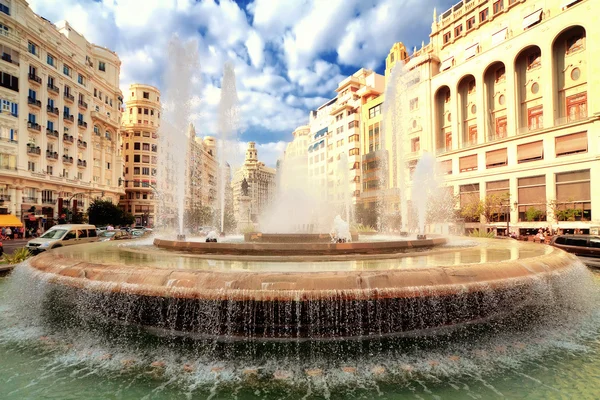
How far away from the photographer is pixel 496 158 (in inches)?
1537

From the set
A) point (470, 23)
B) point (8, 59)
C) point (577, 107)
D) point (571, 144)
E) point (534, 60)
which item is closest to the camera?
point (571, 144)

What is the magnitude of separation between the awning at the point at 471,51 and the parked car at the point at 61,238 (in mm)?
47282

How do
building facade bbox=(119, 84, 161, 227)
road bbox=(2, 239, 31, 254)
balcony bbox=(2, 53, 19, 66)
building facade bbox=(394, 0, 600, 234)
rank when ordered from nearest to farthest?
road bbox=(2, 239, 31, 254) → building facade bbox=(394, 0, 600, 234) → balcony bbox=(2, 53, 19, 66) → building facade bbox=(119, 84, 161, 227)

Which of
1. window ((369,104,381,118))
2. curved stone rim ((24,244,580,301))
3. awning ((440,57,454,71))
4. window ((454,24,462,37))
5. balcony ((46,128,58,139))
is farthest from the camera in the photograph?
window ((369,104,381,118))

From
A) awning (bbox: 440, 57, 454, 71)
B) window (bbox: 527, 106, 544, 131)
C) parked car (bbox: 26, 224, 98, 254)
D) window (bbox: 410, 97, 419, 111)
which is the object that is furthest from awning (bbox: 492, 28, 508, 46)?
parked car (bbox: 26, 224, 98, 254)

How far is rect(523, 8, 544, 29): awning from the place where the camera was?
36.3m

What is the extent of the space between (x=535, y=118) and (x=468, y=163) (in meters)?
8.44

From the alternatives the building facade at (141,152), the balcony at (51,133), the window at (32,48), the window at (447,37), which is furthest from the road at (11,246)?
the window at (447,37)

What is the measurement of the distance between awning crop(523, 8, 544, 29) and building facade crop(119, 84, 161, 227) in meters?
64.0

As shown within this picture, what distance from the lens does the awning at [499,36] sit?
3997 centimetres

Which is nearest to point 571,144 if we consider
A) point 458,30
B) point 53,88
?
point 458,30

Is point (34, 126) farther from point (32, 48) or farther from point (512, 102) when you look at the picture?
point (512, 102)

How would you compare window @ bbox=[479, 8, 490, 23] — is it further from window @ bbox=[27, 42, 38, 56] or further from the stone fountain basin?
window @ bbox=[27, 42, 38, 56]

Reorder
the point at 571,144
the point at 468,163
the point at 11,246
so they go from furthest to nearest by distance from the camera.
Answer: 1. the point at 468,163
2. the point at 571,144
3. the point at 11,246
